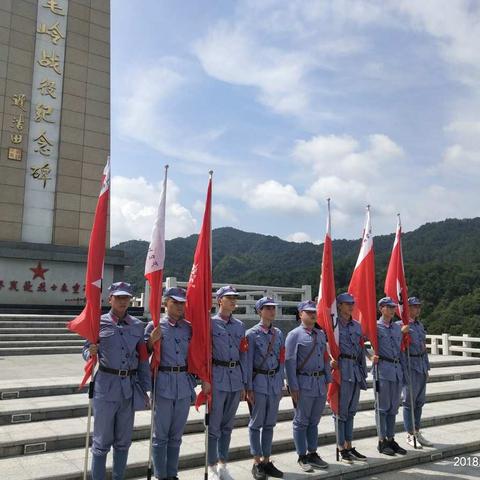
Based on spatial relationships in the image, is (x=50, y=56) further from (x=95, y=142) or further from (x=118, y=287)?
(x=118, y=287)

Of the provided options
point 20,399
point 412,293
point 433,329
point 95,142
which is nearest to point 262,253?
point 412,293

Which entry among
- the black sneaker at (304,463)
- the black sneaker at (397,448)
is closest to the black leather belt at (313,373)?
the black sneaker at (304,463)

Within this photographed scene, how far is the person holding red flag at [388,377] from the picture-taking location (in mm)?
5375

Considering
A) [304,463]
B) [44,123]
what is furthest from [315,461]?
[44,123]

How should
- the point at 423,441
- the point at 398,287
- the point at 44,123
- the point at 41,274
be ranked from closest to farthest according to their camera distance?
the point at 423,441
the point at 398,287
the point at 41,274
the point at 44,123

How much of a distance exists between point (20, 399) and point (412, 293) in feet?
130

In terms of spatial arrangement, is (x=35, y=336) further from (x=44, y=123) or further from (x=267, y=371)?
(x=267, y=371)

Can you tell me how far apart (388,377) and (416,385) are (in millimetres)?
706

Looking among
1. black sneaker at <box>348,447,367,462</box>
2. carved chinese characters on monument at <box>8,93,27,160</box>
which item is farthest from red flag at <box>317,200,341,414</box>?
carved chinese characters on monument at <box>8,93,27,160</box>

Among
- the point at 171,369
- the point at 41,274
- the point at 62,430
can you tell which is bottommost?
the point at 62,430

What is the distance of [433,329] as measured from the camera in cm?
3309

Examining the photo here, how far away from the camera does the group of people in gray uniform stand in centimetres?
392

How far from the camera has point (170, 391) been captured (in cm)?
403

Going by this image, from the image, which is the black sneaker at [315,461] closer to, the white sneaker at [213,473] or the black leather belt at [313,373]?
the black leather belt at [313,373]
